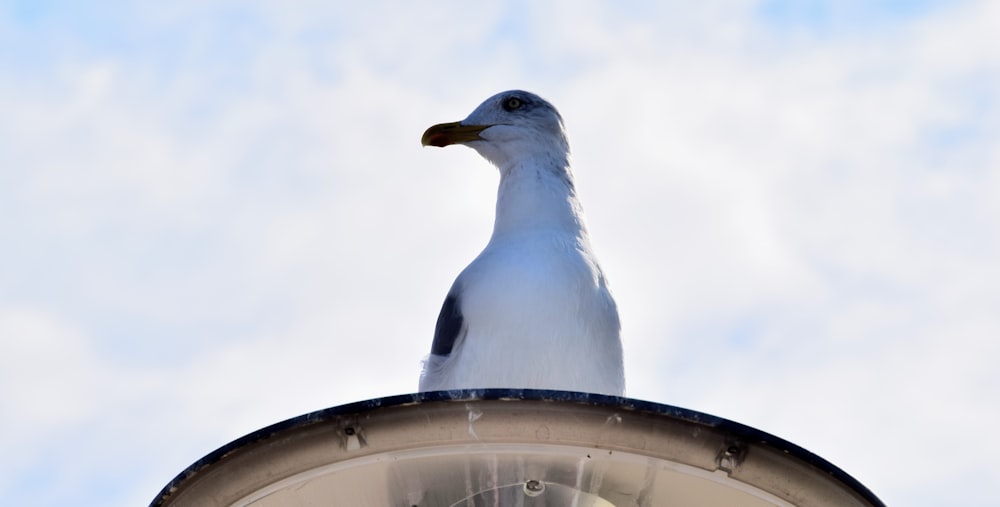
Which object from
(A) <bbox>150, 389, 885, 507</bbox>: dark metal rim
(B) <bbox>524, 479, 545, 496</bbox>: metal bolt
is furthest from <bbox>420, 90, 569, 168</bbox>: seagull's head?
(A) <bbox>150, 389, 885, 507</bbox>: dark metal rim

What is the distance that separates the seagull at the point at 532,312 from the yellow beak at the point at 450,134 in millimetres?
610

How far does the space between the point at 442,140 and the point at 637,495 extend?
10.8 ft

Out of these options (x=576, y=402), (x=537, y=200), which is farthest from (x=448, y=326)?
(x=576, y=402)

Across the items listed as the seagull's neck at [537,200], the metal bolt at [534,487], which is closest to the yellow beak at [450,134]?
the seagull's neck at [537,200]

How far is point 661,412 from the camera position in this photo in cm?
443

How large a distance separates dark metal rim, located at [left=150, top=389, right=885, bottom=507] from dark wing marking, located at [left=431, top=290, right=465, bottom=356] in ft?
6.85

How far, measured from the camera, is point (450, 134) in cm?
763

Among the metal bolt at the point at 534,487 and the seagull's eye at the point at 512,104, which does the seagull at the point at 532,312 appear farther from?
the metal bolt at the point at 534,487

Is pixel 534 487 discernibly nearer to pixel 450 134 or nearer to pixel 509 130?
pixel 509 130

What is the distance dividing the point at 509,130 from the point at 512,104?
171mm

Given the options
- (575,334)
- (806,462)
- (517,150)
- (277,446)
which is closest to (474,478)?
(277,446)

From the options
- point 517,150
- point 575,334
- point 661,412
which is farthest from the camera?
point 517,150

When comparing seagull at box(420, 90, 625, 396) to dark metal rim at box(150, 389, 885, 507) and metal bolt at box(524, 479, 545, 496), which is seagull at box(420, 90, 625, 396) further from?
dark metal rim at box(150, 389, 885, 507)

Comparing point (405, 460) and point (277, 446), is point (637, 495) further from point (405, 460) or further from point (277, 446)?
point (277, 446)
